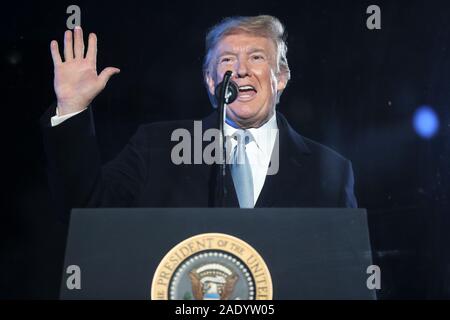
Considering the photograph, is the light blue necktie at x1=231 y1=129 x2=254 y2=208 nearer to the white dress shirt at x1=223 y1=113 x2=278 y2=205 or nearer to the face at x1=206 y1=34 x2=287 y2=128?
the white dress shirt at x1=223 y1=113 x2=278 y2=205

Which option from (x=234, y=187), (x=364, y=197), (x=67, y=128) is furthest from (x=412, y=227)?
(x=67, y=128)

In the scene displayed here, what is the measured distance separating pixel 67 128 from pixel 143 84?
0.60m

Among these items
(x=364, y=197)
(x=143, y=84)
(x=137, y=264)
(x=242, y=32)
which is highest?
(x=242, y=32)

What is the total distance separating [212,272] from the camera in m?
1.57

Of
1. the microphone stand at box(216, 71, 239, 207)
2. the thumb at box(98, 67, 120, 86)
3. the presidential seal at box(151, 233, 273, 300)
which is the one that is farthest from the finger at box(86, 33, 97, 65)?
the presidential seal at box(151, 233, 273, 300)

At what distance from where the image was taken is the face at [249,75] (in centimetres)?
330

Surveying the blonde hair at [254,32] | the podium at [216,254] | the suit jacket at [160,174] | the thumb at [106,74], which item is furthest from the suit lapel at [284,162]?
the podium at [216,254]

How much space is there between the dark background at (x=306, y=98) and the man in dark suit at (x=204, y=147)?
0.07 meters

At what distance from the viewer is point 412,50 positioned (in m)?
3.43

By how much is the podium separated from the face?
1.74 meters

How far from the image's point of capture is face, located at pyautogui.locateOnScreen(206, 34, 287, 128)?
10.8ft

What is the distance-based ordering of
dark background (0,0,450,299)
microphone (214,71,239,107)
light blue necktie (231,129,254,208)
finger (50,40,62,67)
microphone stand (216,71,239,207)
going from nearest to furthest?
microphone stand (216,71,239,207) < microphone (214,71,239,107) < finger (50,40,62,67) < light blue necktie (231,129,254,208) < dark background (0,0,450,299)

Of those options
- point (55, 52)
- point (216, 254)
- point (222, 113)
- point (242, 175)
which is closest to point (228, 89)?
point (222, 113)
